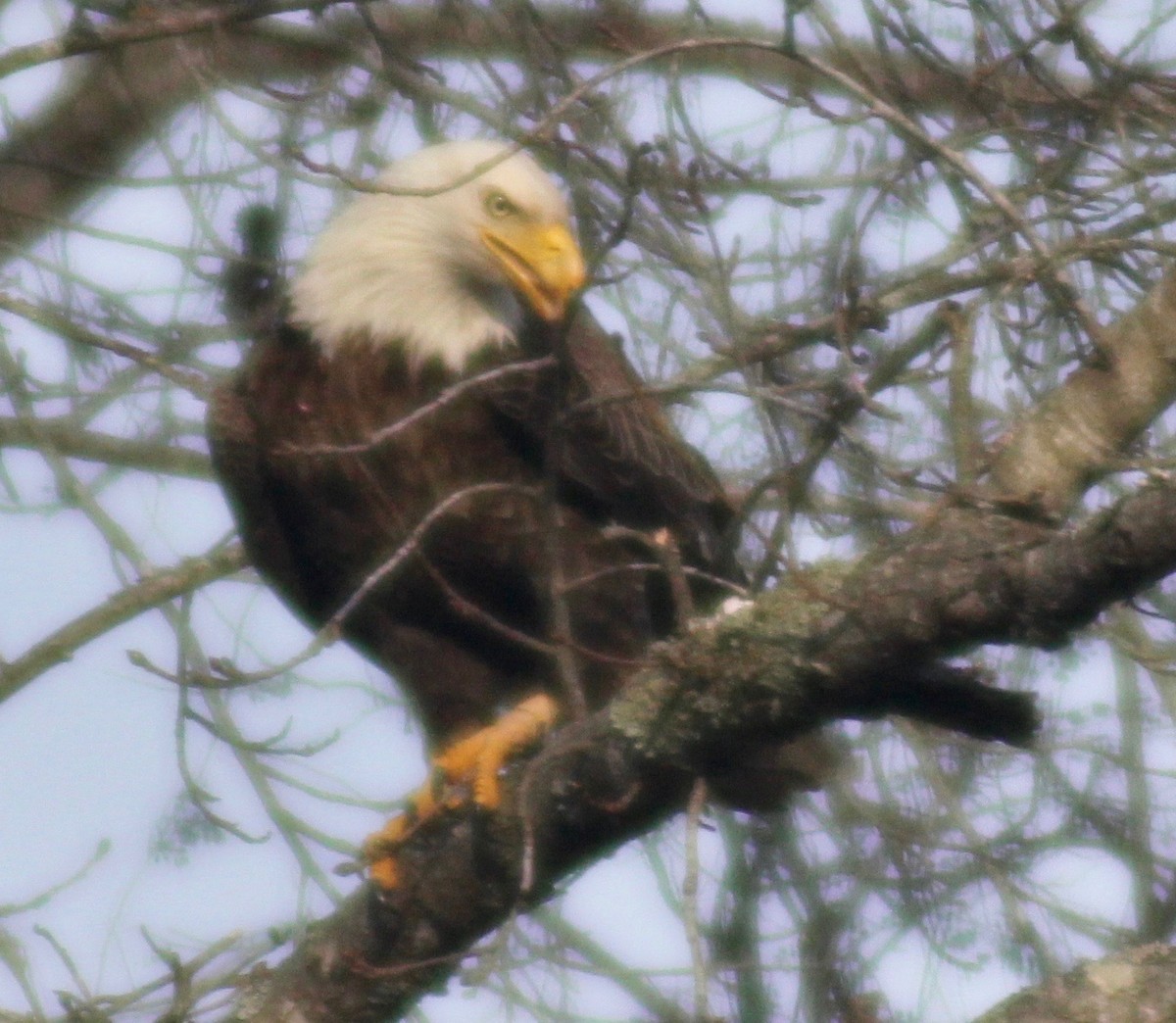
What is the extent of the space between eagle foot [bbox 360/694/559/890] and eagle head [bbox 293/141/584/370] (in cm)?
83

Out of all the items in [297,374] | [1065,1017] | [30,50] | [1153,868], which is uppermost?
[30,50]

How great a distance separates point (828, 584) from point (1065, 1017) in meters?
0.72

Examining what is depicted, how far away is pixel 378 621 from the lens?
171 inches

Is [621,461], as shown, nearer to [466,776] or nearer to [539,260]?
[539,260]

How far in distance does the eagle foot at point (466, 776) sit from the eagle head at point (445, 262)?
0.83m

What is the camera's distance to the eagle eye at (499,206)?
14.4ft

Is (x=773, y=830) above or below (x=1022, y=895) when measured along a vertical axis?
above

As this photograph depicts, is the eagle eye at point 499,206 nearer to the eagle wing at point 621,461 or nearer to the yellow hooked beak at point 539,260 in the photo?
the yellow hooked beak at point 539,260

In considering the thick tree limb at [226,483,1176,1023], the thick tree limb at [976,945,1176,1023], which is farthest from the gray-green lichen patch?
the thick tree limb at [976,945,1176,1023]

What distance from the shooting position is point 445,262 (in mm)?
4684

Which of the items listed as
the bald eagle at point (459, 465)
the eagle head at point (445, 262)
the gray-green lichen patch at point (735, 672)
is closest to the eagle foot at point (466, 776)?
the bald eagle at point (459, 465)

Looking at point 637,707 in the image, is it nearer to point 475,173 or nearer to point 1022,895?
point 475,173

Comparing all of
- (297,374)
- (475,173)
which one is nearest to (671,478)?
(297,374)

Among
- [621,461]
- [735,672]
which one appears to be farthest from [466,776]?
[735,672]
